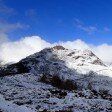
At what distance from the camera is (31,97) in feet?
178

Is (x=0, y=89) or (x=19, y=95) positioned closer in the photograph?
(x=19, y=95)

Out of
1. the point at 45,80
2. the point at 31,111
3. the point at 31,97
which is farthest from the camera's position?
the point at 45,80

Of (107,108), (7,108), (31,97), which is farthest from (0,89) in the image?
(107,108)

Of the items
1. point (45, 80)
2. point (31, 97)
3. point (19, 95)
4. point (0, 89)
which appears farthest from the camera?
point (45, 80)

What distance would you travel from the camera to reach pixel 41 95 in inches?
2224

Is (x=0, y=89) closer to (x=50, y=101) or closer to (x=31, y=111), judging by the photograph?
(x=50, y=101)

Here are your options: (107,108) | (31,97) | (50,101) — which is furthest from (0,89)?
(107,108)

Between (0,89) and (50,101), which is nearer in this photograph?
(50,101)

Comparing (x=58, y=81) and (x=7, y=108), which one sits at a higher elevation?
(x=58, y=81)

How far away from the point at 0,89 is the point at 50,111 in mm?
30243

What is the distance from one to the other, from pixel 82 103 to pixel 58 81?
45.9m

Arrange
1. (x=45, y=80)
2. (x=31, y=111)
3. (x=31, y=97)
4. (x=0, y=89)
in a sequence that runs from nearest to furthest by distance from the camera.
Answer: (x=31, y=111)
(x=31, y=97)
(x=0, y=89)
(x=45, y=80)

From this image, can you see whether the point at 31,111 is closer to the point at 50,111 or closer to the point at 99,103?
the point at 50,111

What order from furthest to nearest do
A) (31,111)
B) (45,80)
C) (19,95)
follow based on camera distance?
(45,80)
(19,95)
(31,111)
